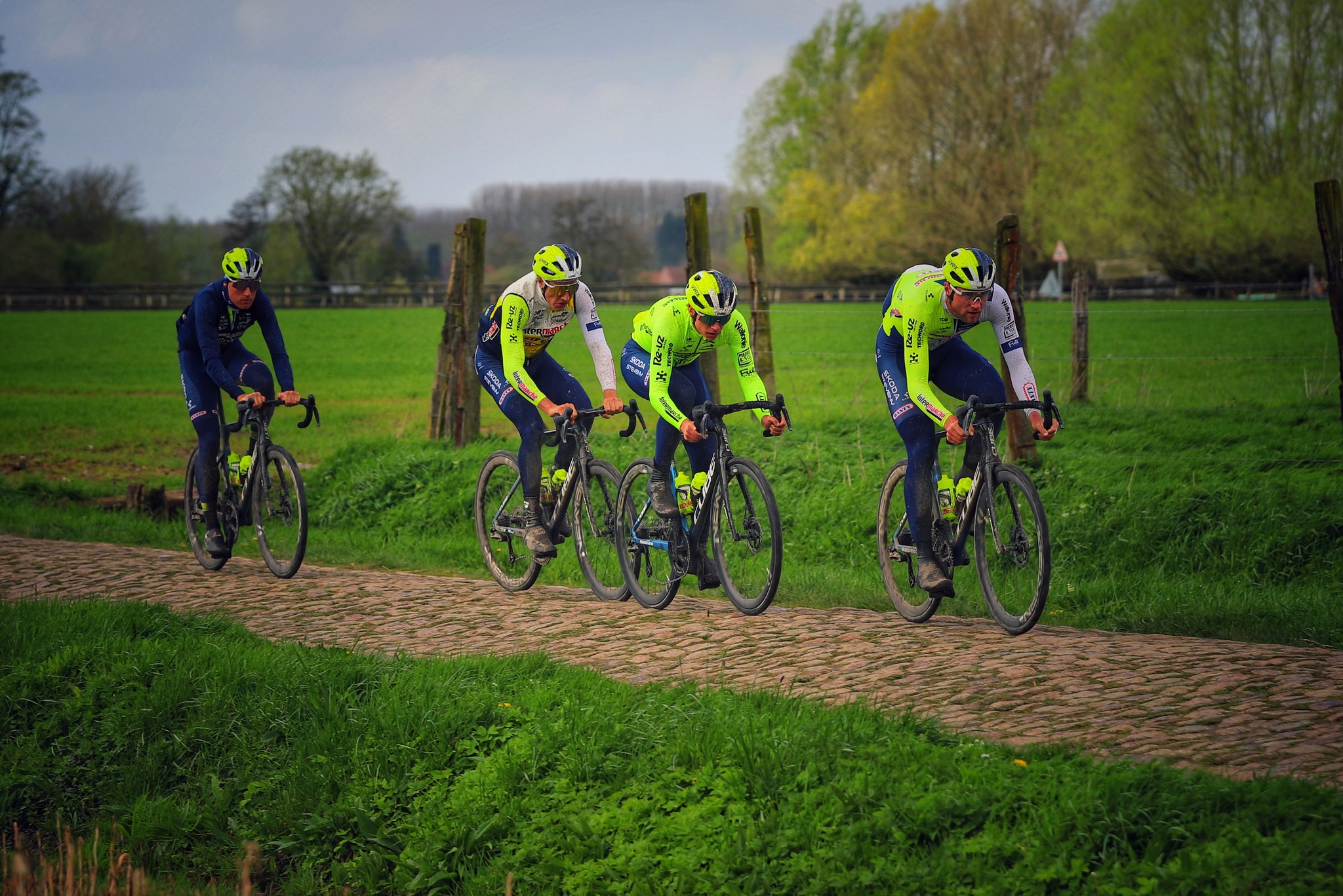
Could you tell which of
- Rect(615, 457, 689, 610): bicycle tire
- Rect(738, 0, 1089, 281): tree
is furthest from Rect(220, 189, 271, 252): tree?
Rect(615, 457, 689, 610): bicycle tire

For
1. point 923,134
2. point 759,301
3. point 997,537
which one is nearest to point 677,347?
point 997,537

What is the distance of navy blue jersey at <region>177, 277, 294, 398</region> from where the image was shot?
9695 millimetres

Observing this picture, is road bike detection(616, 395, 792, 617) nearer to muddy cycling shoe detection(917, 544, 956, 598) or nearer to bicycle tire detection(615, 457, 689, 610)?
bicycle tire detection(615, 457, 689, 610)

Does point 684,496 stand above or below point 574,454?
below

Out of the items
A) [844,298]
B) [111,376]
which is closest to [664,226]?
[844,298]

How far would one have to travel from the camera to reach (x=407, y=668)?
6.75 meters

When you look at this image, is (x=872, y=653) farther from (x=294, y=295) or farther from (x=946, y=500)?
(x=294, y=295)

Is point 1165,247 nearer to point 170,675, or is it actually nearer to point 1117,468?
point 1117,468

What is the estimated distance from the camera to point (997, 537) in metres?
7.32

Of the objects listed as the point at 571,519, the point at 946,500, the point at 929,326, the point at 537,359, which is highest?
the point at 929,326

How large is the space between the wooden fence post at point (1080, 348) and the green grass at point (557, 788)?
8.96 m

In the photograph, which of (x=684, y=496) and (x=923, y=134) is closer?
(x=684, y=496)

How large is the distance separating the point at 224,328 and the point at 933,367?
5600 mm

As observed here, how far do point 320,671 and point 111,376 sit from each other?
25054 mm
